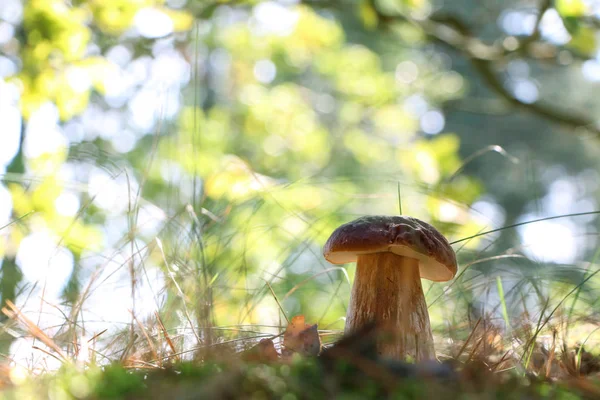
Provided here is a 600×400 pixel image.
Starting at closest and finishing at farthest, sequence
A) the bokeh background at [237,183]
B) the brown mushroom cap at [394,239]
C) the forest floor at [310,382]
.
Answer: the forest floor at [310,382], the brown mushroom cap at [394,239], the bokeh background at [237,183]

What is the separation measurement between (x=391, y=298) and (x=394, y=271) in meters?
0.08

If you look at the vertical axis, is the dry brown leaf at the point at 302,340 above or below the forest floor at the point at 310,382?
above

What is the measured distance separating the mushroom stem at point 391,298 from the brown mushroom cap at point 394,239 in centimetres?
6

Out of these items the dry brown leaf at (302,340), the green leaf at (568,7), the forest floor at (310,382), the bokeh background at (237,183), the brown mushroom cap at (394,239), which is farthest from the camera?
the green leaf at (568,7)

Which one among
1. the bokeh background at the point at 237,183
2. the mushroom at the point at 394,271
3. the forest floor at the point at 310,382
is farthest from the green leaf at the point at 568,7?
the forest floor at the point at 310,382

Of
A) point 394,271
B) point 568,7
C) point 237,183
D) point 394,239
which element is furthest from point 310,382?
point 237,183

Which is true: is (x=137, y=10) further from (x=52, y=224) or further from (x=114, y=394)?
(x=114, y=394)

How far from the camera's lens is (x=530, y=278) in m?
1.68

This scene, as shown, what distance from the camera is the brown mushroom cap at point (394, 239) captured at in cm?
138

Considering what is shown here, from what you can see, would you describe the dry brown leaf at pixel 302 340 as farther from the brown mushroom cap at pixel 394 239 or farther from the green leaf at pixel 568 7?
the green leaf at pixel 568 7

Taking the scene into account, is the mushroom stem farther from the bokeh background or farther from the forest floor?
the forest floor

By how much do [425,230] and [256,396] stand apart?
812mm

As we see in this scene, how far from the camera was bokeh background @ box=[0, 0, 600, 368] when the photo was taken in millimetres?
1687

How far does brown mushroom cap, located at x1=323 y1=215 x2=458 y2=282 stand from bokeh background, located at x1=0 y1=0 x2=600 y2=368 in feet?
0.51
